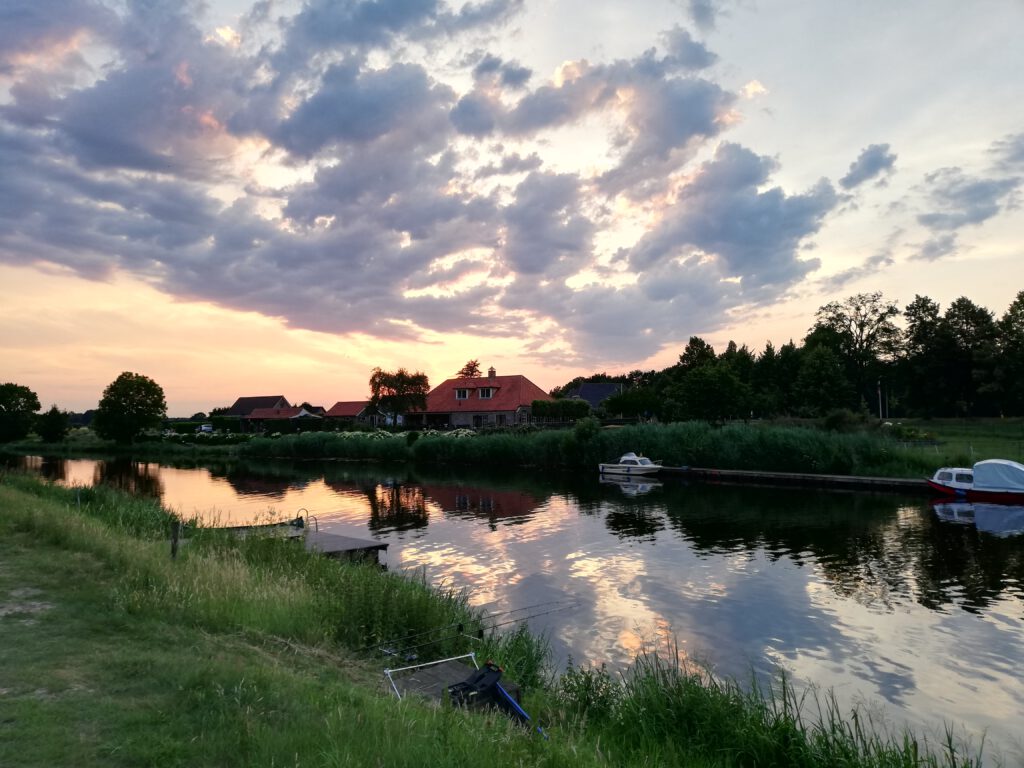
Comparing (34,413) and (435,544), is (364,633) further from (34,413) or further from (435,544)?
(34,413)

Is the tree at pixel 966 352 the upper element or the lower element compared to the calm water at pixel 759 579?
upper

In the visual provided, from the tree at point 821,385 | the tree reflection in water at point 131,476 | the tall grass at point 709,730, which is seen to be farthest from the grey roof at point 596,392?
the tall grass at point 709,730

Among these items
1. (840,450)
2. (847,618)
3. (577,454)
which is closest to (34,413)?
(577,454)

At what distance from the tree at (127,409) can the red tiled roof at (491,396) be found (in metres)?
43.5

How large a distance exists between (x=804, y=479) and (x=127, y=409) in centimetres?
9504

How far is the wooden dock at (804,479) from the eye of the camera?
3656 cm

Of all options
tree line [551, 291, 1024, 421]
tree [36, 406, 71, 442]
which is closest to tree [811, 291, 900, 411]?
tree line [551, 291, 1024, 421]

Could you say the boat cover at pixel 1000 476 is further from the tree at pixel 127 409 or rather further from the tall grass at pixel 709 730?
the tree at pixel 127 409

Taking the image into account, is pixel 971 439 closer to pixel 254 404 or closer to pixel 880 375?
pixel 880 375

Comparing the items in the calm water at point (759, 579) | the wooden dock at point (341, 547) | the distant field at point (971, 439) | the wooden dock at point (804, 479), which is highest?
the distant field at point (971, 439)

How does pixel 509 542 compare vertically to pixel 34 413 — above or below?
below

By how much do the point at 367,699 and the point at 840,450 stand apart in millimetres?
41879

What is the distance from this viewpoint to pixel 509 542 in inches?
1017

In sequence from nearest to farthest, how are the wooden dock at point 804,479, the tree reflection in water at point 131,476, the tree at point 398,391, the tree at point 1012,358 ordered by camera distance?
the wooden dock at point 804,479 → the tree reflection in water at point 131,476 → the tree at point 1012,358 → the tree at point 398,391
